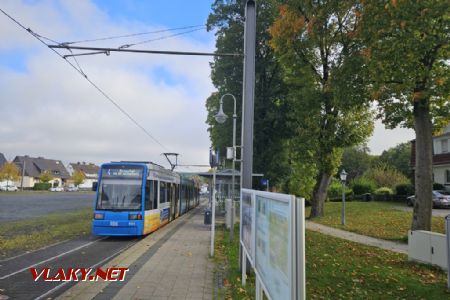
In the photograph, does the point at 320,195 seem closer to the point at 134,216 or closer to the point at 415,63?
the point at 415,63

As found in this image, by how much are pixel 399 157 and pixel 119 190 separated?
240 feet

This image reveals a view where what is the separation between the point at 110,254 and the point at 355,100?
10528mm

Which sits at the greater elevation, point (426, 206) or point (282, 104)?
point (282, 104)

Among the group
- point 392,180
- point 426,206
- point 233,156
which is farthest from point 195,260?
point 392,180

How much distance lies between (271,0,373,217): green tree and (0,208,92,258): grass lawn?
14.1 meters

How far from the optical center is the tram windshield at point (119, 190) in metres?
16.1

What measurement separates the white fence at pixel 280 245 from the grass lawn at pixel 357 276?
2423 mm

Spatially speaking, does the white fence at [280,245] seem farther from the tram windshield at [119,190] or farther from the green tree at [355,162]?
the green tree at [355,162]

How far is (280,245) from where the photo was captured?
3.88 meters

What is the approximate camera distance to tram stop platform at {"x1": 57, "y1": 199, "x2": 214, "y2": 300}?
7355 millimetres

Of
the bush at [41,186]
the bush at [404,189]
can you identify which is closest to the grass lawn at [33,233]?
the bush at [404,189]

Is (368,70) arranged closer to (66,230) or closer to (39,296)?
(39,296)

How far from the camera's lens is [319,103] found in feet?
83.1

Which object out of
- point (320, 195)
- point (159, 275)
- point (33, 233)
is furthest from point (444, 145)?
point (159, 275)
